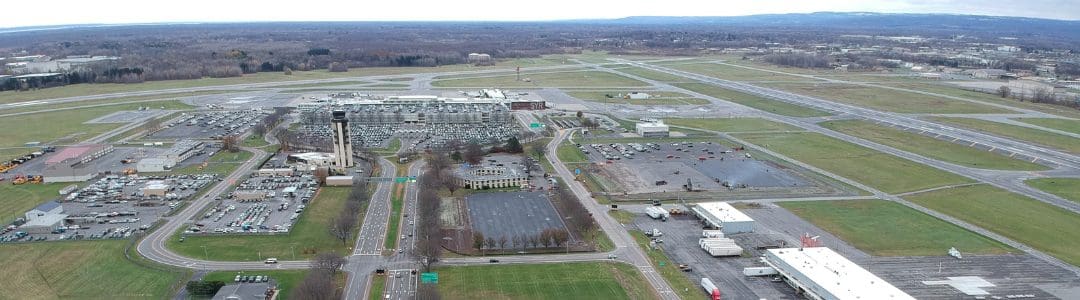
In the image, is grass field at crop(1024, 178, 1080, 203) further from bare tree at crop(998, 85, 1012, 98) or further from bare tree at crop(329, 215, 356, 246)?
bare tree at crop(998, 85, 1012, 98)

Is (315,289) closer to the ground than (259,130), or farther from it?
farther from it

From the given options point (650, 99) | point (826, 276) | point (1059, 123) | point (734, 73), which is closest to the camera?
point (826, 276)

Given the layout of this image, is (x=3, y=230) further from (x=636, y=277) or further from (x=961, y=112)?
(x=961, y=112)

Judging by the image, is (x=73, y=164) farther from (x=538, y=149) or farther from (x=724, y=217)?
(x=724, y=217)

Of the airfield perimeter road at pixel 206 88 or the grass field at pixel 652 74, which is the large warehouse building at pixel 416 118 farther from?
the grass field at pixel 652 74

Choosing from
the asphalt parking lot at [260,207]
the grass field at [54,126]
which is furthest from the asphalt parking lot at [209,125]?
the asphalt parking lot at [260,207]

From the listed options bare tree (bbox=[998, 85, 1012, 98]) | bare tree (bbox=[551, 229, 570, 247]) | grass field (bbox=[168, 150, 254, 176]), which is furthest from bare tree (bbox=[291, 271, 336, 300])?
bare tree (bbox=[998, 85, 1012, 98])

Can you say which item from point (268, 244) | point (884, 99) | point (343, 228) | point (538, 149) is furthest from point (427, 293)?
point (884, 99)
